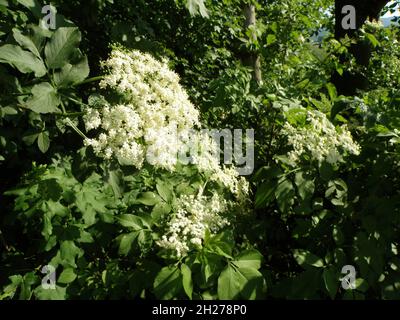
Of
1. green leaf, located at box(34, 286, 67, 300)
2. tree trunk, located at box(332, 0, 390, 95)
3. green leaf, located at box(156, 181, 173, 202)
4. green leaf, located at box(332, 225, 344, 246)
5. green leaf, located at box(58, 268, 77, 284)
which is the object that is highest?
tree trunk, located at box(332, 0, 390, 95)

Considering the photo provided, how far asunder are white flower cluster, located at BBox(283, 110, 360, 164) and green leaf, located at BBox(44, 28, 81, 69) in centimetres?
109

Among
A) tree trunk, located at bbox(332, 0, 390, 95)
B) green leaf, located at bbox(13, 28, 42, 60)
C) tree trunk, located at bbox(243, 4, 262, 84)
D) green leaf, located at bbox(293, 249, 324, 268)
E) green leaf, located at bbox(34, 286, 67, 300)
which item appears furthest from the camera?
tree trunk, located at bbox(243, 4, 262, 84)

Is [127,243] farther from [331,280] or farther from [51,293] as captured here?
[331,280]

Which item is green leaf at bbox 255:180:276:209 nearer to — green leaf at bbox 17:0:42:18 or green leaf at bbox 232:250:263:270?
green leaf at bbox 232:250:263:270

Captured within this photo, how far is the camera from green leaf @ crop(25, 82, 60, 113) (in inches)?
57.4

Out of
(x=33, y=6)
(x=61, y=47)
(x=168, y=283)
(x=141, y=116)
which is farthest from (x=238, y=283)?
(x=33, y=6)

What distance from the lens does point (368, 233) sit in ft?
5.50

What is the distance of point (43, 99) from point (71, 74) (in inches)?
7.2

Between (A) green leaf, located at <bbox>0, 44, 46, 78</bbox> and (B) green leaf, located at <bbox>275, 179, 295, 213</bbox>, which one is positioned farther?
(B) green leaf, located at <bbox>275, 179, 295, 213</bbox>

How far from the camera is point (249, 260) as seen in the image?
66.2 inches

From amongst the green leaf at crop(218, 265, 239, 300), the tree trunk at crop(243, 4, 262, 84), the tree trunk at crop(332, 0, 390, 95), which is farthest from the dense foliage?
the tree trunk at crop(243, 4, 262, 84)

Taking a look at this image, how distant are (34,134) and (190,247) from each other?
93cm

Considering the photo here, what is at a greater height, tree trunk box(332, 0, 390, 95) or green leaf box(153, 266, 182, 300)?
tree trunk box(332, 0, 390, 95)
